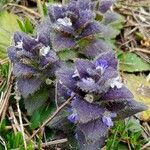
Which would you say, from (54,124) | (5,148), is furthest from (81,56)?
(5,148)

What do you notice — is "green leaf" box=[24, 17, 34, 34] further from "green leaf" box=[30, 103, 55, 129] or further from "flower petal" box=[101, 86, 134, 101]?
"flower petal" box=[101, 86, 134, 101]

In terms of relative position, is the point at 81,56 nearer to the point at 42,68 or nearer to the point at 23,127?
the point at 42,68

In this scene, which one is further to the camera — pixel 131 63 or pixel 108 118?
pixel 131 63

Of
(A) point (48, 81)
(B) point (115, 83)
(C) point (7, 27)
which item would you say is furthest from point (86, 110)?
(C) point (7, 27)

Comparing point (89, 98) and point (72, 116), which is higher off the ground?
point (89, 98)

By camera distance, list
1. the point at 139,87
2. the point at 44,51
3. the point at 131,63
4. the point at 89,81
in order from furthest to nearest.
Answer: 1. the point at 131,63
2. the point at 139,87
3. the point at 44,51
4. the point at 89,81

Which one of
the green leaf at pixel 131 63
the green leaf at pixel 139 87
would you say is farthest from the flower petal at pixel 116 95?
the green leaf at pixel 131 63

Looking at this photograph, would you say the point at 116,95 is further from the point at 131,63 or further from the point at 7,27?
the point at 7,27
